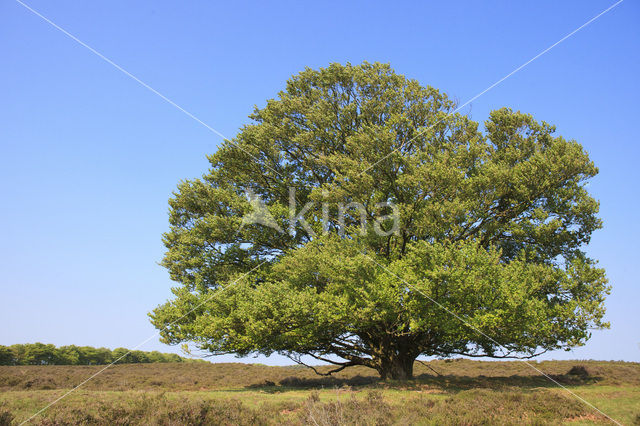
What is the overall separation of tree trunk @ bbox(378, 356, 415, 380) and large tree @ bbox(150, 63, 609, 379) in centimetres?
8

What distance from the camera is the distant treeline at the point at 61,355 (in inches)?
2142

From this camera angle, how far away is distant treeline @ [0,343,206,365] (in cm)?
5441

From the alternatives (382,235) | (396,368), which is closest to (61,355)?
(396,368)

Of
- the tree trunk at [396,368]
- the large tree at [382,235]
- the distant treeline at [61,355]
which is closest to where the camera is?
the large tree at [382,235]

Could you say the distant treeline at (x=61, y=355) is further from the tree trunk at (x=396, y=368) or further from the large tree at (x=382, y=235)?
the tree trunk at (x=396, y=368)

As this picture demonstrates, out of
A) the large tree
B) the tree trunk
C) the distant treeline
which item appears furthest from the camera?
the distant treeline

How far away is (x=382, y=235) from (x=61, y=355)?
59.5 m

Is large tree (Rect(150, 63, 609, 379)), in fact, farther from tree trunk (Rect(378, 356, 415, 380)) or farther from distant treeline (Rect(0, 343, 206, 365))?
distant treeline (Rect(0, 343, 206, 365))

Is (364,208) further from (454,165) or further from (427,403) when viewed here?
(427,403)

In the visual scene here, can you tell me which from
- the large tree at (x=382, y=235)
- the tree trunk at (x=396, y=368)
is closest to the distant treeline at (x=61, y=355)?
the large tree at (x=382, y=235)

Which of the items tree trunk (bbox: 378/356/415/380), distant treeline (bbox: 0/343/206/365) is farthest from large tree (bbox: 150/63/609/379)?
distant treeline (bbox: 0/343/206/365)

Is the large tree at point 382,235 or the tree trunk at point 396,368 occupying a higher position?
the large tree at point 382,235

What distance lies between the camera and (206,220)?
22.5 m

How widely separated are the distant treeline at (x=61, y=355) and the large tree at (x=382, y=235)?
3812cm
